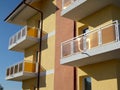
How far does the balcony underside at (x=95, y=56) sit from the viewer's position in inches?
415

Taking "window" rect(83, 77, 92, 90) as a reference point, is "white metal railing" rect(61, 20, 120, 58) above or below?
above

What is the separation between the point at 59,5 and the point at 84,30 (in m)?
3.86

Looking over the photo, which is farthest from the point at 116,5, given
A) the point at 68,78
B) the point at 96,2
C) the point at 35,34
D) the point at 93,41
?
the point at 35,34

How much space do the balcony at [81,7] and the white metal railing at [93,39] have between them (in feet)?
5.81

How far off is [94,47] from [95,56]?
0.44 m

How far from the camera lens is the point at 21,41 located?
19.8 m

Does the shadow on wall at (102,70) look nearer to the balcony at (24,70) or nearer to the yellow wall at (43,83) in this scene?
the yellow wall at (43,83)

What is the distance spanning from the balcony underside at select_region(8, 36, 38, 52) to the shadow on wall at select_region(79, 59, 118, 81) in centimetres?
707

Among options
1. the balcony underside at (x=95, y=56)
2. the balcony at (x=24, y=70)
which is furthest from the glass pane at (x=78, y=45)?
the balcony at (x=24, y=70)

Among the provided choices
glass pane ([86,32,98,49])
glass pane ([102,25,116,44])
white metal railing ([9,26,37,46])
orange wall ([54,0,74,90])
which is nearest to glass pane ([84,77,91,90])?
orange wall ([54,0,74,90])

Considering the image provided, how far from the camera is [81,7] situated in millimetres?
13422

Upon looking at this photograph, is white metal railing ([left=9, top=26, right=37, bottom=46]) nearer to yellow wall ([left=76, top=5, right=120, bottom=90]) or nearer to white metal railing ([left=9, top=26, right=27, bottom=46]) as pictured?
white metal railing ([left=9, top=26, right=27, bottom=46])

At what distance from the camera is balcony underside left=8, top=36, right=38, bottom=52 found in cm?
1924

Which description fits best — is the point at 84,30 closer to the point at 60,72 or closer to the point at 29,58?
the point at 60,72
